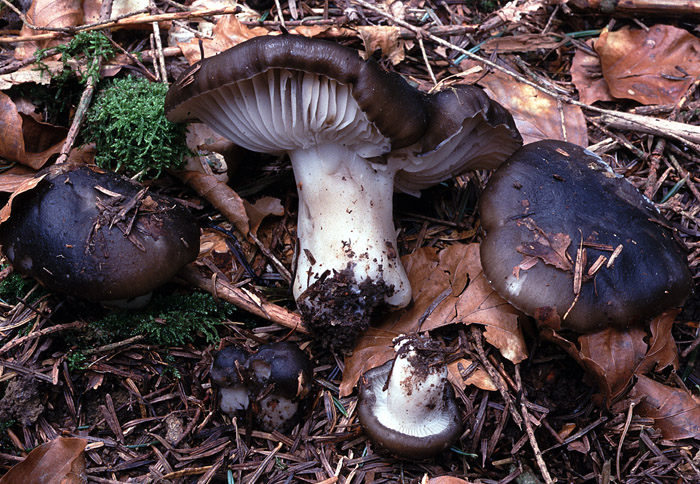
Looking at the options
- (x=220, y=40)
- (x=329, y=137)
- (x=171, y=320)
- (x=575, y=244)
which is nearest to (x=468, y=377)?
(x=575, y=244)

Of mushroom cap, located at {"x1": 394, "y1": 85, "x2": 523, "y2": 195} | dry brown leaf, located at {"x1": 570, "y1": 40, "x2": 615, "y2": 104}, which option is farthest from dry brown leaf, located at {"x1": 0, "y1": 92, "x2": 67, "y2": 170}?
dry brown leaf, located at {"x1": 570, "y1": 40, "x2": 615, "y2": 104}

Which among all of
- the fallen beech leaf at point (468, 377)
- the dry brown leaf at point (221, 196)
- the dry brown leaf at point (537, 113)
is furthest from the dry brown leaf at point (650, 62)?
the dry brown leaf at point (221, 196)

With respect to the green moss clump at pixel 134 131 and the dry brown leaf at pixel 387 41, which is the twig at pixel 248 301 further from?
the dry brown leaf at pixel 387 41

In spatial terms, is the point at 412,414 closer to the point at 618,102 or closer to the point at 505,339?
the point at 505,339

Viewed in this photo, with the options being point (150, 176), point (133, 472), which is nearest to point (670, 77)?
point (150, 176)

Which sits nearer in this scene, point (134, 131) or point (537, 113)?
point (134, 131)

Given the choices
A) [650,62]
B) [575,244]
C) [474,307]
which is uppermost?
[650,62]

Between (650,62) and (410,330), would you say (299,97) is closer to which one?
(410,330)
